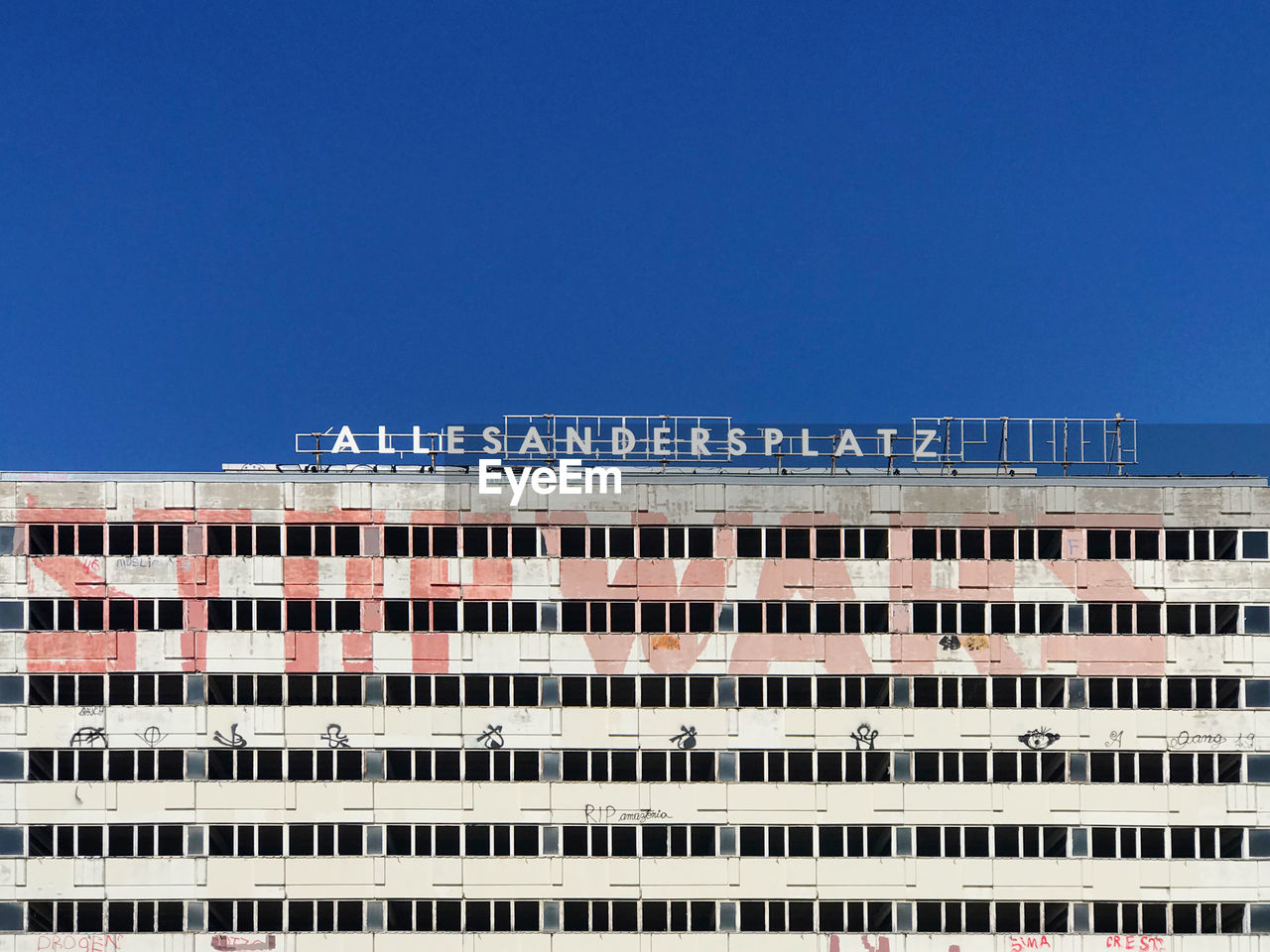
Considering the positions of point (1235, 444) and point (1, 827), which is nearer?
point (1, 827)

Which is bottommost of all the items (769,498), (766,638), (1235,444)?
(766,638)

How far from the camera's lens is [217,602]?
1634 inches

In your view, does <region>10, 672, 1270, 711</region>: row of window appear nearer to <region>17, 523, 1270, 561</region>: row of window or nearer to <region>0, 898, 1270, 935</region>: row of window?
<region>17, 523, 1270, 561</region>: row of window

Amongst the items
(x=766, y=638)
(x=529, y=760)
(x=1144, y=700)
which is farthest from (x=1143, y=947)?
(x=529, y=760)

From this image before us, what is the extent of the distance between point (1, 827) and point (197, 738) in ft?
30.9

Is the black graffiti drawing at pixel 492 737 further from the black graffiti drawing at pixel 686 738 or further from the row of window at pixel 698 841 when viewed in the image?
the black graffiti drawing at pixel 686 738

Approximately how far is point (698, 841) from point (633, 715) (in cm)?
641

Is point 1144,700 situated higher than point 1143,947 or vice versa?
point 1144,700

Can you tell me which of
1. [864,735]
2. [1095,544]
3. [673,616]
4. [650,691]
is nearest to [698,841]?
[650,691]

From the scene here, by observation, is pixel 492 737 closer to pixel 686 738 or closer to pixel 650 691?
pixel 650 691

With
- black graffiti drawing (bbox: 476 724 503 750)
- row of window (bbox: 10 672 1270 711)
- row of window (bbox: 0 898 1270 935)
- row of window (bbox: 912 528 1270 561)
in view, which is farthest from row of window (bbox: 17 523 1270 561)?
row of window (bbox: 0 898 1270 935)

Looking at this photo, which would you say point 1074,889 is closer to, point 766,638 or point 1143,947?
point 1143,947

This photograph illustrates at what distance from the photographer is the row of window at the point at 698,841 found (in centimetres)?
4134

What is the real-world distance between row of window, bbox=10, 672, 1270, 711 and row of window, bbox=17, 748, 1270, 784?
2191 millimetres
